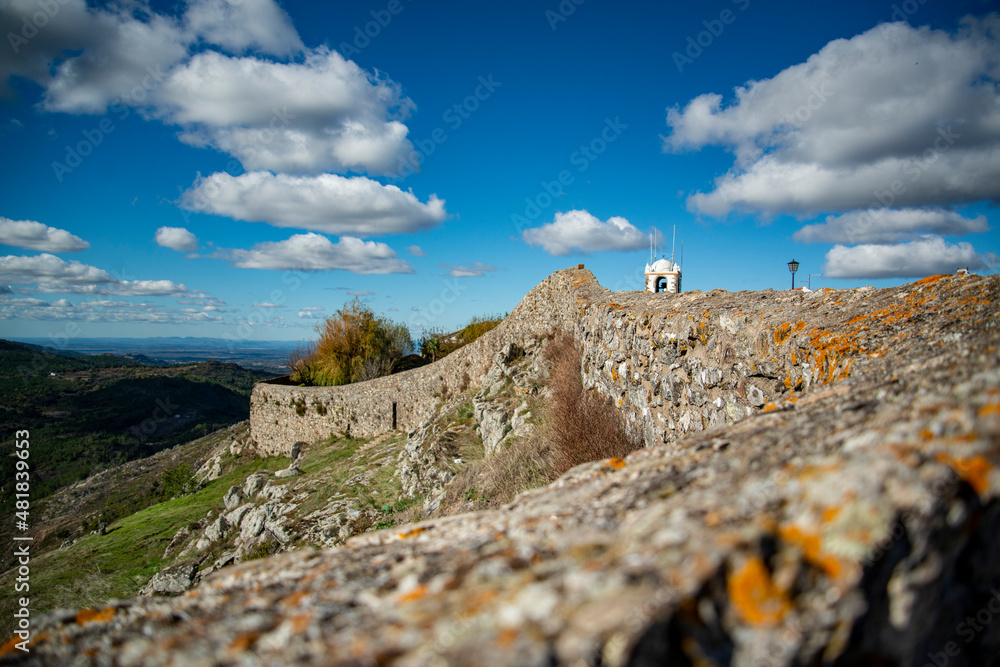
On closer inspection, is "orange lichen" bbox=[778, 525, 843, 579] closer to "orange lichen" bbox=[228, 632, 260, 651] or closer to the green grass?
"orange lichen" bbox=[228, 632, 260, 651]

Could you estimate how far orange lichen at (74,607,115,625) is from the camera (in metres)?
1.95

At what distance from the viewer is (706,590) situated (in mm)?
1200

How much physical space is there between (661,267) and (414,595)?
2531 centimetres

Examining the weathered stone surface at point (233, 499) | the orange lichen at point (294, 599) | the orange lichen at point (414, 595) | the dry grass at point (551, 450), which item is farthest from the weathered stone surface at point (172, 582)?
the orange lichen at point (414, 595)

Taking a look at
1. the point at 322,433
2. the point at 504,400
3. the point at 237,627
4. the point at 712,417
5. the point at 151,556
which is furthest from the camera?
the point at 322,433

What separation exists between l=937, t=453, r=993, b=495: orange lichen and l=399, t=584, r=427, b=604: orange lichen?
1774mm

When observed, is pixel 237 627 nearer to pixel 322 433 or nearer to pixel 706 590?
pixel 706 590

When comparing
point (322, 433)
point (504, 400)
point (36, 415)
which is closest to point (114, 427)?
point (36, 415)

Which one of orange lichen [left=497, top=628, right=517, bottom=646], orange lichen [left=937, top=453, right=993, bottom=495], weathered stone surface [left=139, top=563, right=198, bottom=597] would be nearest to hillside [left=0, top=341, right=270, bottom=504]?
weathered stone surface [left=139, top=563, right=198, bottom=597]

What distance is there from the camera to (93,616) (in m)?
1.98

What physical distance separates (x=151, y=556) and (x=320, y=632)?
1726 centimetres

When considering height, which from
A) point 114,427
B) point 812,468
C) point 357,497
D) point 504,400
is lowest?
point 114,427

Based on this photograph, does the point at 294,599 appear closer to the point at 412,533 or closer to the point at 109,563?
the point at 412,533

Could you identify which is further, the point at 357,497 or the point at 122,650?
the point at 357,497
